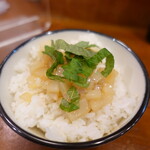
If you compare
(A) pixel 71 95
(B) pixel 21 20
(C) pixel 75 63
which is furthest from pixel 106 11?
(A) pixel 71 95

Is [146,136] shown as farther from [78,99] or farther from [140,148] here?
[78,99]

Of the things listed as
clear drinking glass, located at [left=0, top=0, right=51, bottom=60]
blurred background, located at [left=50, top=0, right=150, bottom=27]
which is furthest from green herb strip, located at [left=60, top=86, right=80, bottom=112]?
blurred background, located at [left=50, top=0, right=150, bottom=27]

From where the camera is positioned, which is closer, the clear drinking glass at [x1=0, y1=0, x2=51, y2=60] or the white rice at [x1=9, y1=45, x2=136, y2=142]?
the white rice at [x1=9, y1=45, x2=136, y2=142]

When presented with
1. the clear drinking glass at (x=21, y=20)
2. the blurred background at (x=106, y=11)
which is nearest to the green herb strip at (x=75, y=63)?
the clear drinking glass at (x=21, y=20)

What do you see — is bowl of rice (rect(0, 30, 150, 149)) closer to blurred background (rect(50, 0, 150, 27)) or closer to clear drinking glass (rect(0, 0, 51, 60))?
clear drinking glass (rect(0, 0, 51, 60))

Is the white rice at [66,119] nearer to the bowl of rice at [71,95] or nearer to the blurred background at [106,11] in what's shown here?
the bowl of rice at [71,95]
